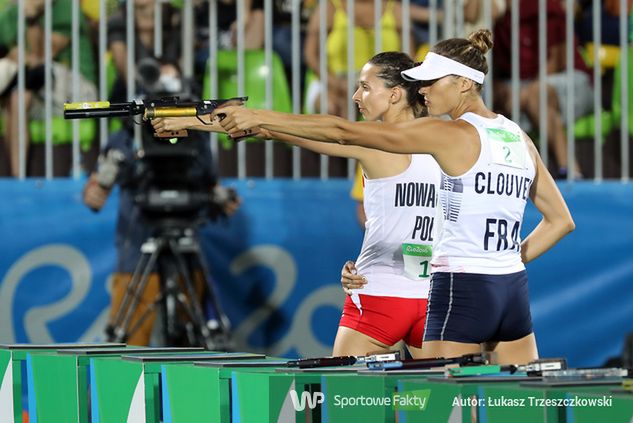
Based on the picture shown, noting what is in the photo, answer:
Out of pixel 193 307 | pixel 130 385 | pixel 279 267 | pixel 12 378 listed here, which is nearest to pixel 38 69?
pixel 193 307

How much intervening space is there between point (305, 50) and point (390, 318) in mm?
3718

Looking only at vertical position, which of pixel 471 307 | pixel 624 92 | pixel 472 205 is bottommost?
pixel 471 307

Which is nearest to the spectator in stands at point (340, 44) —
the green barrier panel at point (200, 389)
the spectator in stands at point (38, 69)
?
the spectator in stands at point (38, 69)

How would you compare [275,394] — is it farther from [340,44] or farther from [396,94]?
[340,44]

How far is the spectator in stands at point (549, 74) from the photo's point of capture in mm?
9945

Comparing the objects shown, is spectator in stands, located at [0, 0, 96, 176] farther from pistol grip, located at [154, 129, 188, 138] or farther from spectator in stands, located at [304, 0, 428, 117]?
pistol grip, located at [154, 129, 188, 138]

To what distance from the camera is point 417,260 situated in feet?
21.5

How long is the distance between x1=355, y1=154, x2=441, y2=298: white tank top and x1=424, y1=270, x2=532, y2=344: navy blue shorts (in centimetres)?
80

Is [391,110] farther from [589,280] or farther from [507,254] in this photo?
[589,280]

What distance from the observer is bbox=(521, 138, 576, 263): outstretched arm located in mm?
6098

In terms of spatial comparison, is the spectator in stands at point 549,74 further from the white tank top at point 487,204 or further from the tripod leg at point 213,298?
the white tank top at point 487,204

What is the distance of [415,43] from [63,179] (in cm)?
246

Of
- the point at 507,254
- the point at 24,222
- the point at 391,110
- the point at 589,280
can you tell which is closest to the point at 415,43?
the point at 589,280

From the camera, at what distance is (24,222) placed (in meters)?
9.80
